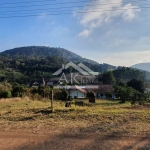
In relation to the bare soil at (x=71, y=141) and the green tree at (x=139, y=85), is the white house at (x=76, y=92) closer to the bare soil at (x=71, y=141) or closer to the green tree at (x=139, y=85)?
the green tree at (x=139, y=85)

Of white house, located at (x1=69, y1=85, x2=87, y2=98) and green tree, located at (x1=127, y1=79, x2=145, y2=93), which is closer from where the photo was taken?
white house, located at (x1=69, y1=85, x2=87, y2=98)

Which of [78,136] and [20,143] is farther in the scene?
[78,136]

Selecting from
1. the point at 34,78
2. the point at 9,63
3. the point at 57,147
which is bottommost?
the point at 57,147

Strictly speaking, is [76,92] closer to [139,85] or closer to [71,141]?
[139,85]

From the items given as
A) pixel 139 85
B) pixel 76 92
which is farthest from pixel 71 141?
pixel 139 85

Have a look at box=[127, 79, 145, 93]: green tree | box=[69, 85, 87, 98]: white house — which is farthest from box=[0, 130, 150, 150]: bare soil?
box=[127, 79, 145, 93]: green tree

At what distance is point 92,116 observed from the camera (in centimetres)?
604

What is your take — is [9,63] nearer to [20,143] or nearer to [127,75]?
[127,75]

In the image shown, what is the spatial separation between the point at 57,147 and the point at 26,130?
1.51m

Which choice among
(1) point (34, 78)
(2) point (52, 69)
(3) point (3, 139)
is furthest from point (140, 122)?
(2) point (52, 69)

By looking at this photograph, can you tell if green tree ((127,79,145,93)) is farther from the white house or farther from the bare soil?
the bare soil

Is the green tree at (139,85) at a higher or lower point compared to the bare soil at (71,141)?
higher

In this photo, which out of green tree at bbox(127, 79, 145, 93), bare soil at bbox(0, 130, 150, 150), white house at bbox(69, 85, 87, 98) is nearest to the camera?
bare soil at bbox(0, 130, 150, 150)

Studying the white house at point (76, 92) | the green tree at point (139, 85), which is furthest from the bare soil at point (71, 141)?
the green tree at point (139, 85)
